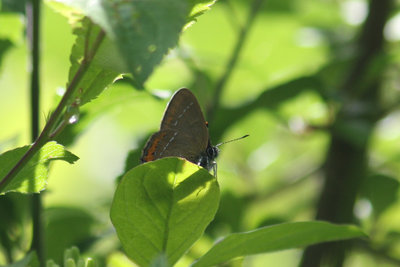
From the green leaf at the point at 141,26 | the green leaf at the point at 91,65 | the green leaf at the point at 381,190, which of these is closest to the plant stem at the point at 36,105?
the green leaf at the point at 91,65

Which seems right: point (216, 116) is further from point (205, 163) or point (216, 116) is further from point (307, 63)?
point (307, 63)

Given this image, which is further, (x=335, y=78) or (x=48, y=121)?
(x=335, y=78)

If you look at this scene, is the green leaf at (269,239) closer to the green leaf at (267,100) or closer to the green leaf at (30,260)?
the green leaf at (30,260)

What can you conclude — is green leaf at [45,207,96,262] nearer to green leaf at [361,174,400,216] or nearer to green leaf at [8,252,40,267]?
green leaf at [8,252,40,267]

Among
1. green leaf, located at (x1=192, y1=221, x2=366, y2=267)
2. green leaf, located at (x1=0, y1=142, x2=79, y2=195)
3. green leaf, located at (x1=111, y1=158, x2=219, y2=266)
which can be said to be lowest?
green leaf, located at (x1=192, y1=221, x2=366, y2=267)

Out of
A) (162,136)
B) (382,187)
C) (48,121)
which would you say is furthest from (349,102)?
(48,121)

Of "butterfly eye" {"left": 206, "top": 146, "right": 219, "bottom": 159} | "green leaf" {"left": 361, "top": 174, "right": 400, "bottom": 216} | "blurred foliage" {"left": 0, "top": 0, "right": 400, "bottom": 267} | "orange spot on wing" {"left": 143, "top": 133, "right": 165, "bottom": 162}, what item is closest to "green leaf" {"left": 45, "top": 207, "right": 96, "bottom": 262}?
"blurred foliage" {"left": 0, "top": 0, "right": 400, "bottom": 267}
